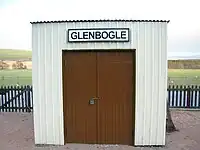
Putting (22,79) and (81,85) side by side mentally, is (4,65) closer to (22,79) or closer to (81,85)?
(22,79)

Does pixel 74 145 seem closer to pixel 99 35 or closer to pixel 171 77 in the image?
pixel 99 35

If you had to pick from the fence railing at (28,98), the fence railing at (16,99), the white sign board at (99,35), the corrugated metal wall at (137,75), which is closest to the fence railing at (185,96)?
the fence railing at (28,98)

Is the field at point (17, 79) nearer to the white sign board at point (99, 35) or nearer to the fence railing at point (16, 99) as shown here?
the fence railing at point (16, 99)

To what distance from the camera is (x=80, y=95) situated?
755 cm

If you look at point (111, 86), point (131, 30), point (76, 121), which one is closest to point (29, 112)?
point (76, 121)

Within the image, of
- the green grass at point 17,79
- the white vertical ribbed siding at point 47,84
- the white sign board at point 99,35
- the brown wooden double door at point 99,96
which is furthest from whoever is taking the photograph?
the green grass at point 17,79

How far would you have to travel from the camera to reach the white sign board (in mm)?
7094

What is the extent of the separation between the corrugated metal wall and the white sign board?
0.37ft

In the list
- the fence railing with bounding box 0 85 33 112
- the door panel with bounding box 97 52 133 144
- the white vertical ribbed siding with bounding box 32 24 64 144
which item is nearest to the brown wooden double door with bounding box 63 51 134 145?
the door panel with bounding box 97 52 133 144

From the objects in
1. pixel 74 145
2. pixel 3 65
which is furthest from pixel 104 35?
pixel 3 65

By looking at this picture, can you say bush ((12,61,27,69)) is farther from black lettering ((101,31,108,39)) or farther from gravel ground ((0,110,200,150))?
black lettering ((101,31,108,39))

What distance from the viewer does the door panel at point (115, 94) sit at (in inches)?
291

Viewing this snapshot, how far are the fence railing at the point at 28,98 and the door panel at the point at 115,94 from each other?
6.09 m

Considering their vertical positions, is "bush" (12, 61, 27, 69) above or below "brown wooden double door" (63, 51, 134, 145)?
above
